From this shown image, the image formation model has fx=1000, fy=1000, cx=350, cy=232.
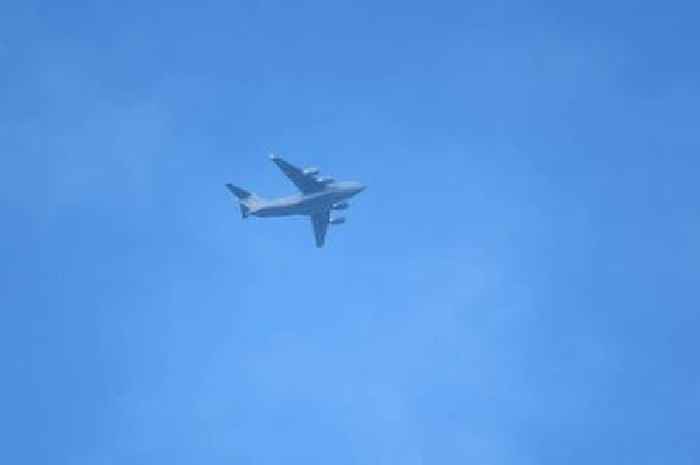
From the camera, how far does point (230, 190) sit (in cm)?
13138

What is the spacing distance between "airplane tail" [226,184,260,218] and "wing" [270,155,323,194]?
737 centimetres

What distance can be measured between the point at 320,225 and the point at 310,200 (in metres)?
9.67

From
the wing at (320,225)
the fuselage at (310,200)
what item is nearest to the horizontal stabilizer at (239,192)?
the fuselage at (310,200)

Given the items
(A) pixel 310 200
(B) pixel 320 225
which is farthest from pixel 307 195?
(B) pixel 320 225

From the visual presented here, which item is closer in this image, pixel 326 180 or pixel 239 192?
pixel 326 180

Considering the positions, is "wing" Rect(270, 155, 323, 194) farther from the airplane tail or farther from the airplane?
the airplane tail

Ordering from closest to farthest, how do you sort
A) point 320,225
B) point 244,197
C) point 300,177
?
point 300,177 < point 244,197 < point 320,225

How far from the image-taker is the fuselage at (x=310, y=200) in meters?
125

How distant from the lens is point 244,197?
131250 mm

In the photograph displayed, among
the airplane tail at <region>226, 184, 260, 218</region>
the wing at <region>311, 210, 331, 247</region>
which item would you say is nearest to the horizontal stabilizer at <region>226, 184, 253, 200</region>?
the airplane tail at <region>226, 184, 260, 218</region>

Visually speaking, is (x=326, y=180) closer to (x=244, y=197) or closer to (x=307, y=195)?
(x=307, y=195)

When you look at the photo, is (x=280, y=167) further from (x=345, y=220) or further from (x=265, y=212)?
(x=345, y=220)

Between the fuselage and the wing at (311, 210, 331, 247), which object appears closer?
the fuselage

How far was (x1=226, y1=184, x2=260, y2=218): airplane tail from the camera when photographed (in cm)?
12950
